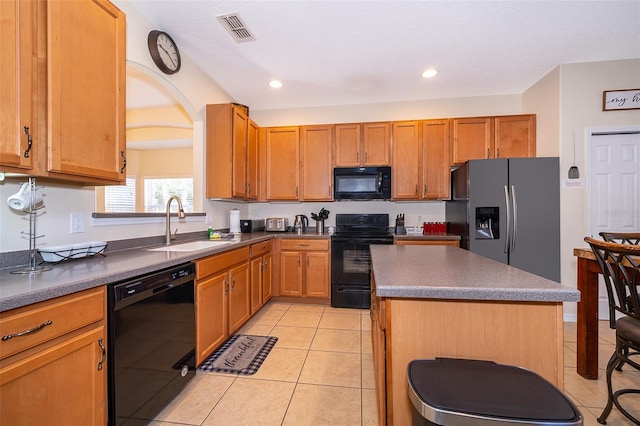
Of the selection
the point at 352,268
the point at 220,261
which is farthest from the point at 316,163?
the point at 220,261

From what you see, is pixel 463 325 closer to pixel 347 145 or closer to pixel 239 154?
pixel 239 154

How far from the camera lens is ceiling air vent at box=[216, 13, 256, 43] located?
2.12m

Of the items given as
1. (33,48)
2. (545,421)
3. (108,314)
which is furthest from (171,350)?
(545,421)

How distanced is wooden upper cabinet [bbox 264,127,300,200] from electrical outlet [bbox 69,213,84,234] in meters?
2.27

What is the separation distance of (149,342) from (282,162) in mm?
2772

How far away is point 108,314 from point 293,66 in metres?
2.74

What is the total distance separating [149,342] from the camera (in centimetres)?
144

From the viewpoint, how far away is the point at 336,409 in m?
1.62

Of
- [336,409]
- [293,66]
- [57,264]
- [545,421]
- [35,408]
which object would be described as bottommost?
[336,409]

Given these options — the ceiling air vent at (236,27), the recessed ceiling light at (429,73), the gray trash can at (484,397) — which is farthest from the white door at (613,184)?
the ceiling air vent at (236,27)

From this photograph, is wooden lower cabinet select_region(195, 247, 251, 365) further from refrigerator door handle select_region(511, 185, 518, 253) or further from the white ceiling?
refrigerator door handle select_region(511, 185, 518, 253)

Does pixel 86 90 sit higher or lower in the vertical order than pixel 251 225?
higher

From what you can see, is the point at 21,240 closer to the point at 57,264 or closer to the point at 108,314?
the point at 57,264

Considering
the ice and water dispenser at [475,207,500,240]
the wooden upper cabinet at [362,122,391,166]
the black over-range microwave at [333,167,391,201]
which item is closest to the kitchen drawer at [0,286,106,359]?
the black over-range microwave at [333,167,391,201]
